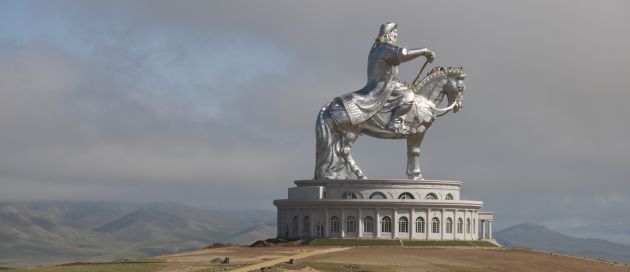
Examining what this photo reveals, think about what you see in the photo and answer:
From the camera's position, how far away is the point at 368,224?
Answer: 400 feet

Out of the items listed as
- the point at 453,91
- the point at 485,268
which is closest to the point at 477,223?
the point at 453,91

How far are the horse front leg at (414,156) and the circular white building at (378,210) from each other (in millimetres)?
3518

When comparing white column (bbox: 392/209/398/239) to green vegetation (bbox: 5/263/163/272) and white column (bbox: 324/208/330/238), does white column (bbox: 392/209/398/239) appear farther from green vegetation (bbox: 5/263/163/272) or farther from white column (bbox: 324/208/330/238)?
green vegetation (bbox: 5/263/163/272)

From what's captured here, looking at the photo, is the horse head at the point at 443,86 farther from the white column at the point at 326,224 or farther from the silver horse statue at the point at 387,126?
the white column at the point at 326,224

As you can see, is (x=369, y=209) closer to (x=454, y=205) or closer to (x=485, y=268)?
(x=454, y=205)

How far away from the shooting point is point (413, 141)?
418ft

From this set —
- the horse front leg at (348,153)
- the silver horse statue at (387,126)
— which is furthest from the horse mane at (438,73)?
the horse front leg at (348,153)

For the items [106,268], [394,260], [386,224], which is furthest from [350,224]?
[106,268]

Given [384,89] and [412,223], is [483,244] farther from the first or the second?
[384,89]

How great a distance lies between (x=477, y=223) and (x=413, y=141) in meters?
12.6

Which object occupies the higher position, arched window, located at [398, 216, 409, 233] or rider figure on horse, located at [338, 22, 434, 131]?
rider figure on horse, located at [338, 22, 434, 131]

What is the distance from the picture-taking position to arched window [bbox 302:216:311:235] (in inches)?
4909

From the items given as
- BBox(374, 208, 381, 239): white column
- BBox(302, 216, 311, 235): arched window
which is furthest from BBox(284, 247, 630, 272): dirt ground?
BBox(302, 216, 311, 235): arched window

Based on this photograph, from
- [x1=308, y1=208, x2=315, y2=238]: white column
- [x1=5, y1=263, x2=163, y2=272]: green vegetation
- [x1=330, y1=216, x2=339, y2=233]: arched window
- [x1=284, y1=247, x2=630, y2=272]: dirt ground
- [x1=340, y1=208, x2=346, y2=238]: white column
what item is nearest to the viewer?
[x1=5, y1=263, x2=163, y2=272]: green vegetation
